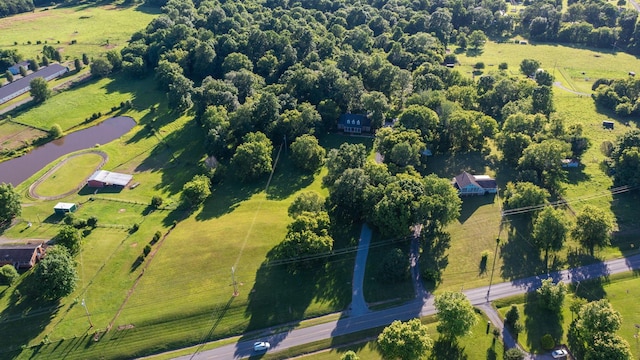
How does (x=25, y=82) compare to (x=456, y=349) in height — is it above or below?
above

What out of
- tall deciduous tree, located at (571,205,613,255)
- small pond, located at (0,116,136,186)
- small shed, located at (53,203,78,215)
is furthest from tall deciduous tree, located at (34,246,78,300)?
tall deciduous tree, located at (571,205,613,255)

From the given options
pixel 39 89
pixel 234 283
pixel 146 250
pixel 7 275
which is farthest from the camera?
pixel 39 89

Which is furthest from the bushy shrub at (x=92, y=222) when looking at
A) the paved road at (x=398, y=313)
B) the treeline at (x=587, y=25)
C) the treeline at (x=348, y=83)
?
the treeline at (x=587, y=25)

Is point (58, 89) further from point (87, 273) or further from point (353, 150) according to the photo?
point (353, 150)

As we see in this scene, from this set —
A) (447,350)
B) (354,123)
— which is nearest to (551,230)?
(447,350)

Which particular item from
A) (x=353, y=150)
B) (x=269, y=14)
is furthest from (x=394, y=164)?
(x=269, y=14)

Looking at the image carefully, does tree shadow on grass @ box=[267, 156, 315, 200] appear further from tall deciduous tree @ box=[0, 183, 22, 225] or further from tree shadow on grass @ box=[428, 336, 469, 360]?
tall deciduous tree @ box=[0, 183, 22, 225]

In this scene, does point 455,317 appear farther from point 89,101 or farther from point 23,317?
point 89,101
